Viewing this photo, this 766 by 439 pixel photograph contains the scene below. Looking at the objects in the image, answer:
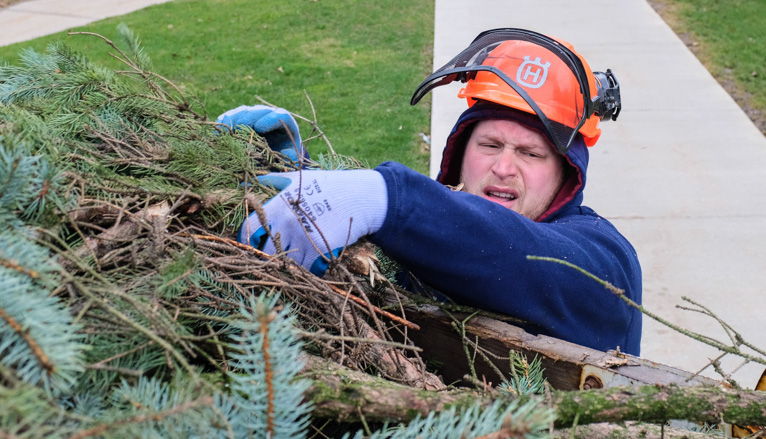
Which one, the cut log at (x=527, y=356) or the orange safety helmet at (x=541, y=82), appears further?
the orange safety helmet at (x=541, y=82)

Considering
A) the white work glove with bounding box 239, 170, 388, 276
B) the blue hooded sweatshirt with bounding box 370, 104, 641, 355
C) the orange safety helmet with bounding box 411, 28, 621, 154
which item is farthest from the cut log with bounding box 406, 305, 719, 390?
the orange safety helmet with bounding box 411, 28, 621, 154

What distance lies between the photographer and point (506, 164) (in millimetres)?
2314

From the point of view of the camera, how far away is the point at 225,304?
1188 millimetres

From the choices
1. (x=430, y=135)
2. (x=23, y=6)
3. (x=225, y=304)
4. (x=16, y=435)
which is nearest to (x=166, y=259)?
(x=225, y=304)

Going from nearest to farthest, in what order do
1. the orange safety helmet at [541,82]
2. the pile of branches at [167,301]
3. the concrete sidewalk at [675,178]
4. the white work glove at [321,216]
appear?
the pile of branches at [167,301], the white work glove at [321,216], the orange safety helmet at [541,82], the concrete sidewalk at [675,178]

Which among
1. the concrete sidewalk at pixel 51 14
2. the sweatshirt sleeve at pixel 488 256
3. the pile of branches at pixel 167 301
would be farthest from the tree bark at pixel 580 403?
the concrete sidewalk at pixel 51 14

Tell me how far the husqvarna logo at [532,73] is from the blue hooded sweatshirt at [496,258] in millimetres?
720

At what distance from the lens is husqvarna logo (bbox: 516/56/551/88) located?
234cm

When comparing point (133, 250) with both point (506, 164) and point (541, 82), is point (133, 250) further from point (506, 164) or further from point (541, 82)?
point (541, 82)

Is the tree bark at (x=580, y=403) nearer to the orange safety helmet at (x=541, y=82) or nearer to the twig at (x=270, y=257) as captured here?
the twig at (x=270, y=257)

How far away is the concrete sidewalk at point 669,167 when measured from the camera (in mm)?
3781

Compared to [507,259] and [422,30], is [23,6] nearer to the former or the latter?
[422,30]

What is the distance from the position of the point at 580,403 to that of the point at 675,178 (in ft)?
15.1

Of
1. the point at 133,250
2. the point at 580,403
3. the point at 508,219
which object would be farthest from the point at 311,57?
the point at 580,403
